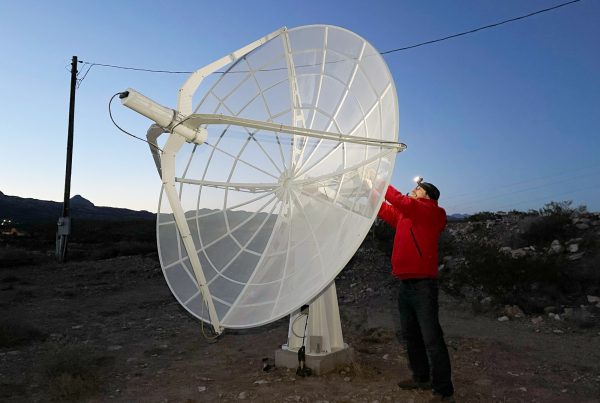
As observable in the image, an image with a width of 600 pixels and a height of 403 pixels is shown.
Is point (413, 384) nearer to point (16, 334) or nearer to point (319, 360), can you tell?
point (319, 360)

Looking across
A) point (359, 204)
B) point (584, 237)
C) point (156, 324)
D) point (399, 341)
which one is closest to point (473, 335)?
point (399, 341)

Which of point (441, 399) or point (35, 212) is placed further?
point (35, 212)

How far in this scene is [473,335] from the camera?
8445 millimetres

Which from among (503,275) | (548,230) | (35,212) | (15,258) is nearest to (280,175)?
(503,275)

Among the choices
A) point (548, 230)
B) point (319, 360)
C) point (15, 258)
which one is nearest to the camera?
point (319, 360)

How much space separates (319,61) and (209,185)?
6.32 feet

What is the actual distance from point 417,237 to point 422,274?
0.37 m

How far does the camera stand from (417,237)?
5.14 m

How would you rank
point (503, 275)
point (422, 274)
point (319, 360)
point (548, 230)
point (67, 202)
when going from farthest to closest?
point (67, 202) < point (548, 230) < point (503, 275) < point (319, 360) < point (422, 274)

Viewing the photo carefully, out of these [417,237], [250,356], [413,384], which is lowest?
[250,356]

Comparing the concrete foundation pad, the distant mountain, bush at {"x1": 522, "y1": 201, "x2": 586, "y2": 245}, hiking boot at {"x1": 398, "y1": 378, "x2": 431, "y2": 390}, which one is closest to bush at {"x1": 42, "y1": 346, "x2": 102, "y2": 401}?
the concrete foundation pad

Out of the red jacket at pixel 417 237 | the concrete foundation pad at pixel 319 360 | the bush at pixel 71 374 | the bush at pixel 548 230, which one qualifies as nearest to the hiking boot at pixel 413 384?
the concrete foundation pad at pixel 319 360

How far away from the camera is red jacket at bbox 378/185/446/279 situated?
16.6 ft

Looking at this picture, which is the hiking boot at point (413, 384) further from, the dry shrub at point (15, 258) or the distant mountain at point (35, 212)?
the distant mountain at point (35, 212)
